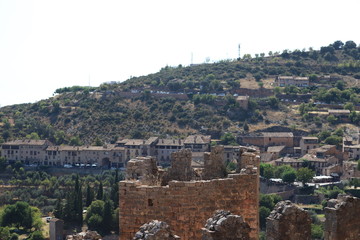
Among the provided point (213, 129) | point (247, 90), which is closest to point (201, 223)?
point (213, 129)

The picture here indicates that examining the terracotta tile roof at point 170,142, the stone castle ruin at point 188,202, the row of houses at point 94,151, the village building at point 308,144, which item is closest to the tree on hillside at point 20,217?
the row of houses at point 94,151

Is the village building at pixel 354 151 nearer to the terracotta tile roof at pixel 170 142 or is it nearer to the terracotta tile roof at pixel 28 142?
the terracotta tile roof at pixel 170 142

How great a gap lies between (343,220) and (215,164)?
6829 mm

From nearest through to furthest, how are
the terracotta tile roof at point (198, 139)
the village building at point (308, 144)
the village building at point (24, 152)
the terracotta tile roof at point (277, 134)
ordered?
the village building at point (308, 144) < the terracotta tile roof at point (198, 139) < the terracotta tile roof at point (277, 134) < the village building at point (24, 152)

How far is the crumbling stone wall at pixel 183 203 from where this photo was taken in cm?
1299

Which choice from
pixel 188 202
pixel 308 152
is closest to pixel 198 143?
pixel 308 152

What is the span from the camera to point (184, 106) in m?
161

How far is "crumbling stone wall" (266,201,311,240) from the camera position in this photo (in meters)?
9.72

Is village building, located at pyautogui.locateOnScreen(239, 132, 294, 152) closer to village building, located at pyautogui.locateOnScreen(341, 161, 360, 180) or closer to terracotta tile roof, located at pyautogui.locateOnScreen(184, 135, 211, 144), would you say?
terracotta tile roof, located at pyautogui.locateOnScreen(184, 135, 211, 144)

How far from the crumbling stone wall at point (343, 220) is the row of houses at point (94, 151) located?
11760 centimetres

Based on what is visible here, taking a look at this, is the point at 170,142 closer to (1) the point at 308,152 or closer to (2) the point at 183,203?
(1) the point at 308,152

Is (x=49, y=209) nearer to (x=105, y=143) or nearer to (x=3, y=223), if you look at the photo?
(x=3, y=223)

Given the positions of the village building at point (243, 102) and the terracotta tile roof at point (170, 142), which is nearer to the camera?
the terracotta tile roof at point (170, 142)

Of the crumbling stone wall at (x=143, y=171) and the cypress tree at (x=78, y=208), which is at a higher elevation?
the crumbling stone wall at (x=143, y=171)
